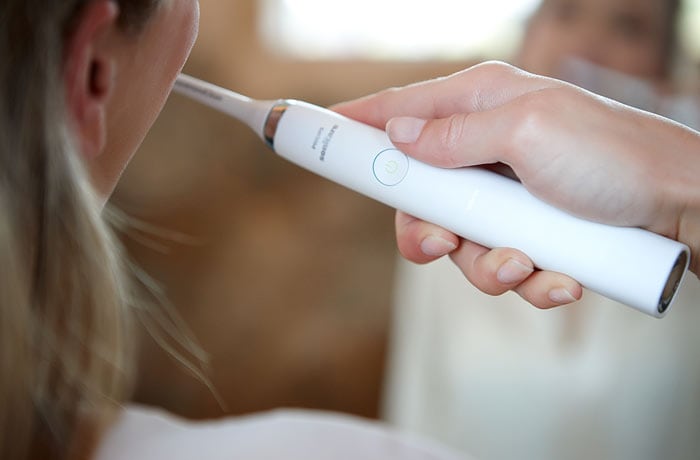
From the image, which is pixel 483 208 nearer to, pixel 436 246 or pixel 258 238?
pixel 436 246

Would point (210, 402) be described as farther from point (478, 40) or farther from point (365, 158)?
point (365, 158)

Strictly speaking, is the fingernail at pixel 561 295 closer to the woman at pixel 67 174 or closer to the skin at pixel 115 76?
the woman at pixel 67 174

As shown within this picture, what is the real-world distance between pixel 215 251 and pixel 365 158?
4.36 feet

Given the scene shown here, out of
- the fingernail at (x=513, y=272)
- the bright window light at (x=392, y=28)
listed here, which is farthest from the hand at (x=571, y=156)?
the bright window light at (x=392, y=28)

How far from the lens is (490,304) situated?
1465 millimetres

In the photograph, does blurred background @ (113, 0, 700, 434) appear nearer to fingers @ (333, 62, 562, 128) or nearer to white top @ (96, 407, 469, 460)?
white top @ (96, 407, 469, 460)

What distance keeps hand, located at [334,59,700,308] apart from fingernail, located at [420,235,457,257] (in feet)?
0.14

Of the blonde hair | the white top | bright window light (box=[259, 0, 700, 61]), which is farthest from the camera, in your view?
bright window light (box=[259, 0, 700, 61])

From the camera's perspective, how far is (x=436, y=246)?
68 cm

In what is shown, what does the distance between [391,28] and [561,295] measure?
138 cm

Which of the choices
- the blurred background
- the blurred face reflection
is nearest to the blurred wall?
the blurred background

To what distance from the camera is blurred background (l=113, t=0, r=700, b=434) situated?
1.88 metres

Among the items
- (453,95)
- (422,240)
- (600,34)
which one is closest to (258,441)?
(422,240)

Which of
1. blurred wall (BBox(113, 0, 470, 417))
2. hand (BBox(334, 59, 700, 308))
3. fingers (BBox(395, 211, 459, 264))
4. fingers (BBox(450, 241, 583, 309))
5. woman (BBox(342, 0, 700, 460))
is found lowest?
blurred wall (BBox(113, 0, 470, 417))
